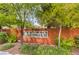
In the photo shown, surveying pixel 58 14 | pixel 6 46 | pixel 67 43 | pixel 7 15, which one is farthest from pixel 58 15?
pixel 6 46

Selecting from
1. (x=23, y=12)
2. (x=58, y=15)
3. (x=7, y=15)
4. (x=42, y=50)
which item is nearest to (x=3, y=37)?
(x=7, y=15)

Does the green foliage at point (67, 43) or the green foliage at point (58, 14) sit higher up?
the green foliage at point (58, 14)

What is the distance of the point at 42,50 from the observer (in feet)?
8.96

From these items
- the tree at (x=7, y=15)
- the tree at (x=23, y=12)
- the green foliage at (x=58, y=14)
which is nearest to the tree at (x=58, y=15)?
the green foliage at (x=58, y=14)

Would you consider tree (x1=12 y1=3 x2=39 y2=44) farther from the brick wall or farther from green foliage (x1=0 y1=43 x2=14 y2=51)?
green foliage (x1=0 y1=43 x2=14 y2=51)

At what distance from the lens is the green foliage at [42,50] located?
8.91 feet

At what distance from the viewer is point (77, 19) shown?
8.86 feet

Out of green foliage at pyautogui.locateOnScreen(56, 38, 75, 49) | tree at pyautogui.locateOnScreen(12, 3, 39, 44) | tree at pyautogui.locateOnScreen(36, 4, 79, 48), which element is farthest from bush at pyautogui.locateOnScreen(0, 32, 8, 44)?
green foliage at pyautogui.locateOnScreen(56, 38, 75, 49)

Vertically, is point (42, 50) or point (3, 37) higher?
point (3, 37)

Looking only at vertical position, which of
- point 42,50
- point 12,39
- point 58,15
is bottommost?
point 42,50

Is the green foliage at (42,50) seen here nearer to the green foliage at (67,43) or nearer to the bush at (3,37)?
the green foliage at (67,43)

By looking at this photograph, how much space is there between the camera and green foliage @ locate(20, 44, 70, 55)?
8.91 feet

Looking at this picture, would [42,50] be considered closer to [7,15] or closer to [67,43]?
[67,43]

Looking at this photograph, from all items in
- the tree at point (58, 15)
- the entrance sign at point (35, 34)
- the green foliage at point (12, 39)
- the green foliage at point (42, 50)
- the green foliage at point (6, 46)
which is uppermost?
the tree at point (58, 15)
